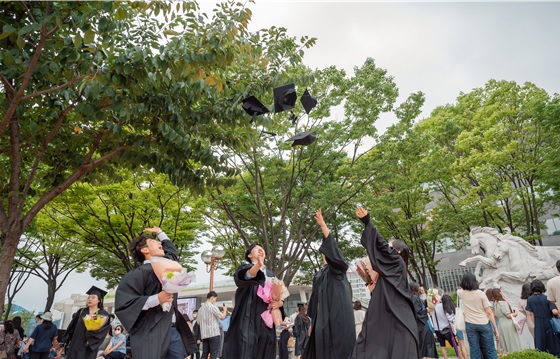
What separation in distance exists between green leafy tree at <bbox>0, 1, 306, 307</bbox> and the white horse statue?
35.5ft

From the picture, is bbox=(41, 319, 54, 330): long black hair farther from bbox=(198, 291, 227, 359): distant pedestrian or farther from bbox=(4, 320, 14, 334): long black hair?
bbox=(198, 291, 227, 359): distant pedestrian

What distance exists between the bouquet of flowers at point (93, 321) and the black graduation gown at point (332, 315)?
2992 mm

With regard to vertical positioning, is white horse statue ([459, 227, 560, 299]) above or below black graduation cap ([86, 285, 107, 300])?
above

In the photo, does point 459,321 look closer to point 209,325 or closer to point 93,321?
point 209,325

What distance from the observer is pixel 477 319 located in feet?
20.8

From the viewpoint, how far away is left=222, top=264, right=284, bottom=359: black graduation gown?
5113 millimetres

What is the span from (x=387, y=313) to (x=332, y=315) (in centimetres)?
139

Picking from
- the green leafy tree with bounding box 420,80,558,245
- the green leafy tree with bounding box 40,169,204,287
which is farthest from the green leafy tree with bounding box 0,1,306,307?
the green leafy tree with bounding box 420,80,558,245

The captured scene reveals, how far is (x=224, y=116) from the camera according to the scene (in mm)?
6445

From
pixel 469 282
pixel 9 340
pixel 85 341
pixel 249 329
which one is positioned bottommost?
pixel 9 340

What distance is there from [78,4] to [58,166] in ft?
11.5

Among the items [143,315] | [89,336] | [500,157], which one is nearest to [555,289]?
[143,315]

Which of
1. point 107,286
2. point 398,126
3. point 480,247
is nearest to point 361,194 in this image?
point 398,126

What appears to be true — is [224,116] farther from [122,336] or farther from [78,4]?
[122,336]
